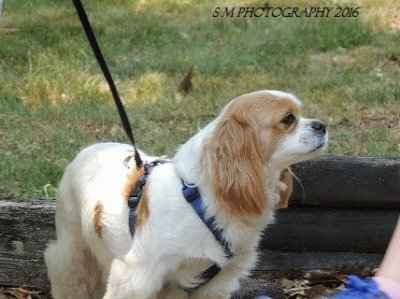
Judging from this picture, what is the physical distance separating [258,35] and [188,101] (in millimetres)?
2070

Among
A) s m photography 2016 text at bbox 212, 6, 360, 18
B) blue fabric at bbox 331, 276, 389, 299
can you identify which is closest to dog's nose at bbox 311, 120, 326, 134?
blue fabric at bbox 331, 276, 389, 299

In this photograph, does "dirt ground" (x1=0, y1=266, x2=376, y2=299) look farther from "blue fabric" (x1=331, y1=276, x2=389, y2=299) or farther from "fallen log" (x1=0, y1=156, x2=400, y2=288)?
"blue fabric" (x1=331, y1=276, x2=389, y2=299)

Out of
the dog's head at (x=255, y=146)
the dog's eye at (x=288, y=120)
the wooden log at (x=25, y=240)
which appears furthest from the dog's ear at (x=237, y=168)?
the wooden log at (x=25, y=240)

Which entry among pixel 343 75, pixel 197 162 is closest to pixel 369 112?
pixel 343 75

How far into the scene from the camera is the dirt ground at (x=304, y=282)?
461cm

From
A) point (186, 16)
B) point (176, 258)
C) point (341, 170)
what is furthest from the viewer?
point (186, 16)

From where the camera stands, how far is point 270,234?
4.66m

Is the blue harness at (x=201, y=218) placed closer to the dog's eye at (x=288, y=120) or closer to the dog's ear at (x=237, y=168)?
the dog's ear at (x=237, y=168)

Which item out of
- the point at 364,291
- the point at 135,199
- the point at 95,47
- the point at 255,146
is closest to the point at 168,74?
the point at 95,47

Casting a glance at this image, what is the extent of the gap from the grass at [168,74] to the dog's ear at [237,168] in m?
1.83

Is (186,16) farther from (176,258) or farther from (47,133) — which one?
(176,258)

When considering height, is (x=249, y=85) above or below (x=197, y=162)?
below

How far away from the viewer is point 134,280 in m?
3.59

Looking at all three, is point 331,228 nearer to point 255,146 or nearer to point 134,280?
point 255,146
